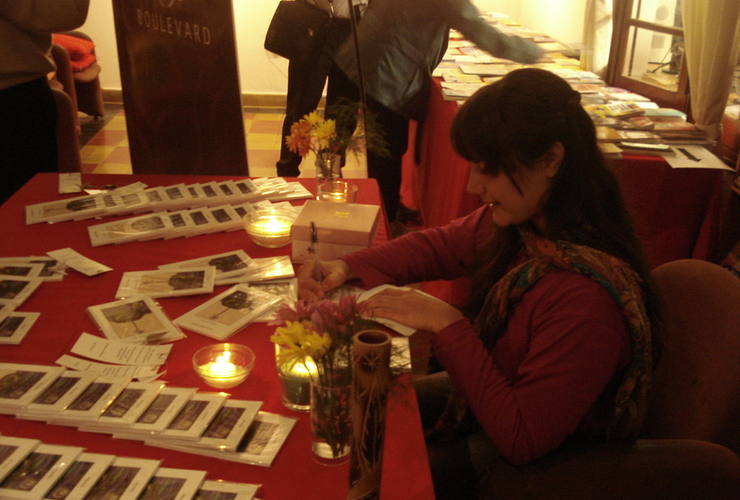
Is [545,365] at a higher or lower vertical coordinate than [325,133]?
lower

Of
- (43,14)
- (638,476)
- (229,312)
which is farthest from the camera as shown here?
(43,14)

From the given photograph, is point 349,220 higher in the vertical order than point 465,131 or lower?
lower

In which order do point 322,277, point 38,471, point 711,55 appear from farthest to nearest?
point 711,55 < point 322,277 < point 38,471

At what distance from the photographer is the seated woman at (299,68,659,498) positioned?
1.05 meters

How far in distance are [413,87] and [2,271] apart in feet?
6.82

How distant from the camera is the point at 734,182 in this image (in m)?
2.50

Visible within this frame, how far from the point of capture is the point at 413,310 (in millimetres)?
1238

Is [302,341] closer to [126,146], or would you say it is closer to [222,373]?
[222,373]

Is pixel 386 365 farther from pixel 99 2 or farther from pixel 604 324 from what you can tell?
pixel 99 2

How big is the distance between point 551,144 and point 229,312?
0.71 m

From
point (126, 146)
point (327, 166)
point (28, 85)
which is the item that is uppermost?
point (28, 85)

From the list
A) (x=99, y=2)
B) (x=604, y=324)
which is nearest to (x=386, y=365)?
(x=604, y=324)

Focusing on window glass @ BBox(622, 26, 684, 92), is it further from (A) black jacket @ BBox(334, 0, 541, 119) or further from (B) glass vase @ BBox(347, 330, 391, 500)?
(B) glass vase @ BBox(347, 330, 391, 500)

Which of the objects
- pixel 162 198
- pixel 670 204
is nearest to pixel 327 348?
pixel 162 198
